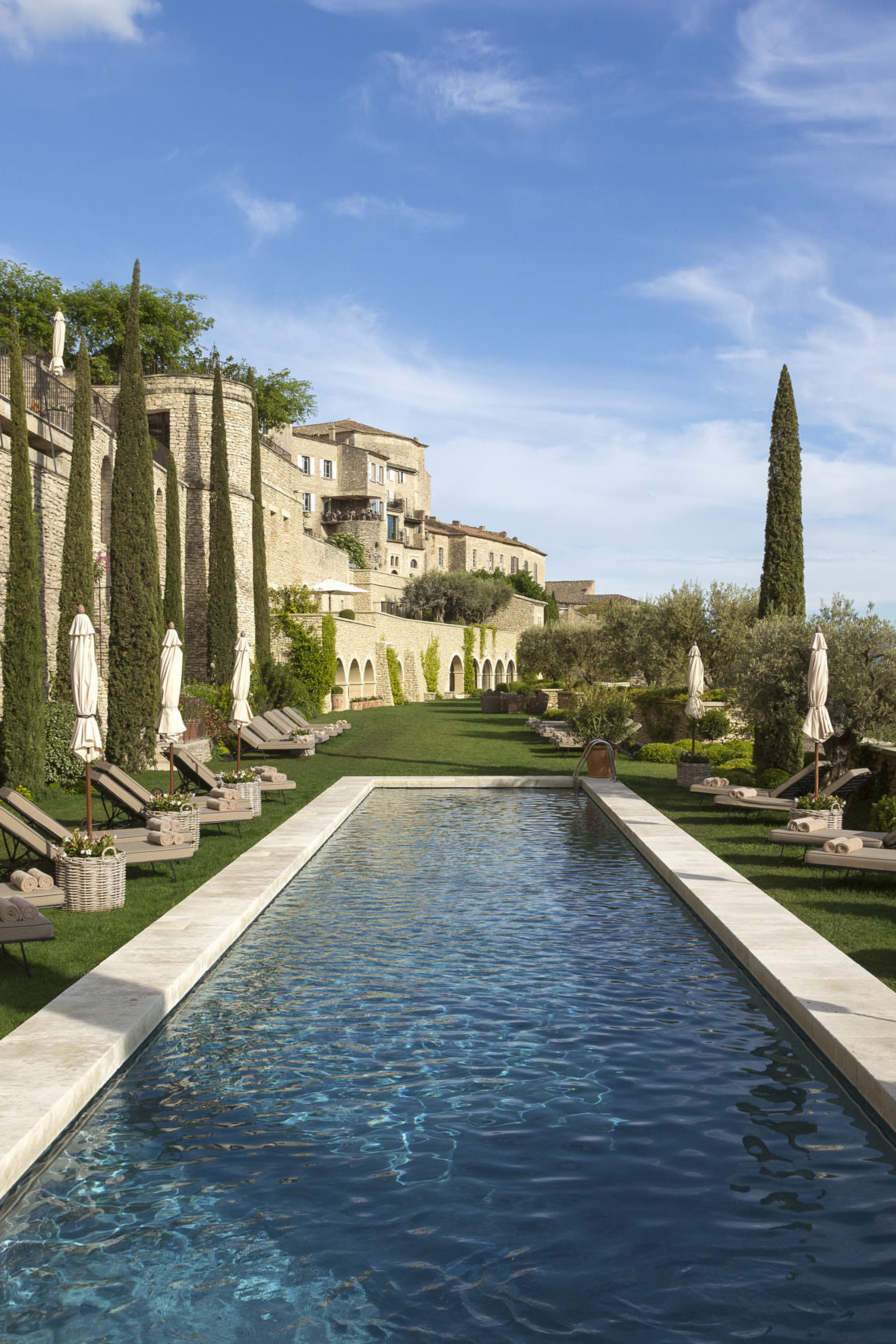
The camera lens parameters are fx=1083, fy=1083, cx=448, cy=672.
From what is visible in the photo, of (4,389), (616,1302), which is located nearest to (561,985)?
(616,1302)

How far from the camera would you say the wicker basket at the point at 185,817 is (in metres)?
10.9

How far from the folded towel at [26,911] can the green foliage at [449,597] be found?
60487mm

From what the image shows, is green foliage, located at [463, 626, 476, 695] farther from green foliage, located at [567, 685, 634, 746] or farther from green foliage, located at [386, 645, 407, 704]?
green foliage, located at [567, 685, 634, 746]

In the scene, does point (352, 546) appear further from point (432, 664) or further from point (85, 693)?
point (85, 693)

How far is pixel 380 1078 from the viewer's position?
17.9 ft

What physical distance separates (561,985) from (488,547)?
8354 cm

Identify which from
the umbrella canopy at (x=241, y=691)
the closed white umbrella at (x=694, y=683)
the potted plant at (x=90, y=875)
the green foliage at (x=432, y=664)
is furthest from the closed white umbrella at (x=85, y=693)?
the green foliage at (x=432, y=664)

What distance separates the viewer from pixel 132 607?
19.8 meters

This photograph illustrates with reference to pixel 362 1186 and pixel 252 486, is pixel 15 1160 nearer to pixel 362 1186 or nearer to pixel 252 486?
pixel 362 1186

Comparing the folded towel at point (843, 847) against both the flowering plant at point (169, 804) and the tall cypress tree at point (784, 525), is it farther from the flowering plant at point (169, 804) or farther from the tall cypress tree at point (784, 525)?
the tall cypress tree at point (784, 525)

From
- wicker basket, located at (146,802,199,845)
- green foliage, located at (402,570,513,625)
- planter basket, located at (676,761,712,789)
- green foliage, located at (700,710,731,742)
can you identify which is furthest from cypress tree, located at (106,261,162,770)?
green foliage, located at (402,570,513,625)

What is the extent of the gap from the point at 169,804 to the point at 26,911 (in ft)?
15.0

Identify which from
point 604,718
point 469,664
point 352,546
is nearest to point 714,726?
point 604,718

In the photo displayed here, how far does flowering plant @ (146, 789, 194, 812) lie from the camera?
1114 cm
